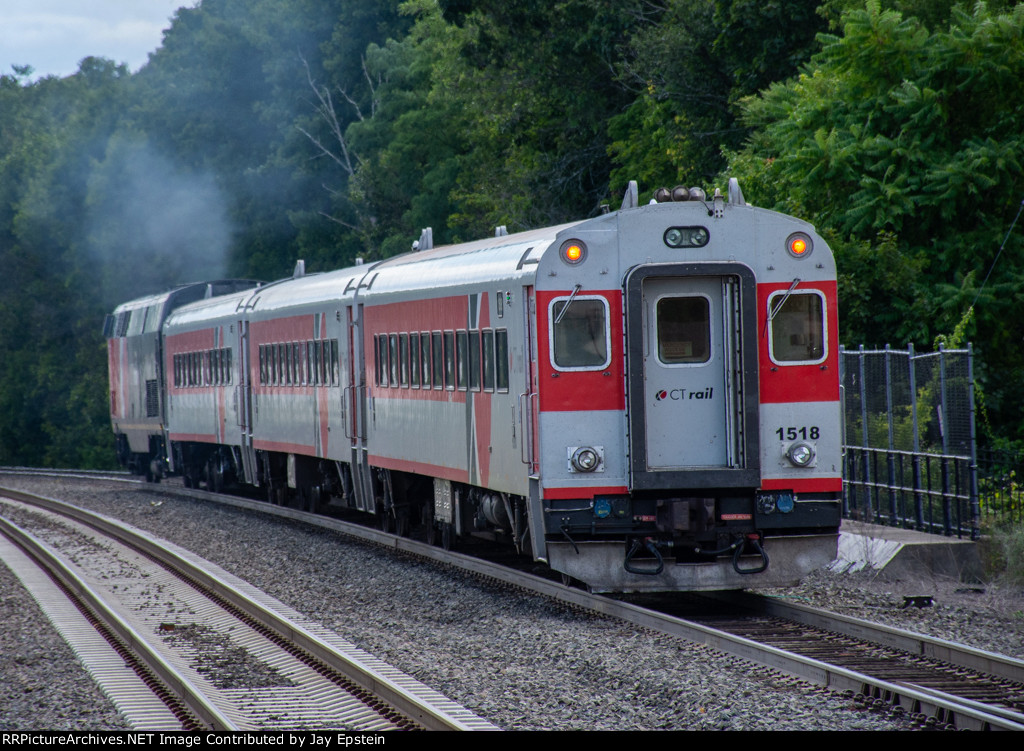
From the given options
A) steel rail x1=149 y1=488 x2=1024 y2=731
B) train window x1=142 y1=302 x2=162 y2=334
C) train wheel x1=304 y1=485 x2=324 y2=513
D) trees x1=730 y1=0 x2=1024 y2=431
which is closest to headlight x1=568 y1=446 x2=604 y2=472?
steel rail x1=149 y1=488 x2=1024 y2=731

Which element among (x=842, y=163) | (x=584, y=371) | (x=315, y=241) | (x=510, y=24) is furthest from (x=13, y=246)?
(x=584, y=371)

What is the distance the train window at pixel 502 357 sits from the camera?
1264 cm

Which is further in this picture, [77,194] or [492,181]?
[77,194]

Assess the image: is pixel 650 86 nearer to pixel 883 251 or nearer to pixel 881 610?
pixel 883 251

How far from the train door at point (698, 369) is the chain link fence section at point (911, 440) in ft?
11.8

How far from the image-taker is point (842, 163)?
68.4ft

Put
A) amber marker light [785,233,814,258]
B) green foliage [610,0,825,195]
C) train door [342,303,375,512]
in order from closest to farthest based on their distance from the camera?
amber marker light [785,233,814,258] → train door [342,303,375,512] → green foliage [610,0,825,195]

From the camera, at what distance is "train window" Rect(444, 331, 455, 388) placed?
47.2 ft

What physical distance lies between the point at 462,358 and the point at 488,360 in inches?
35.1

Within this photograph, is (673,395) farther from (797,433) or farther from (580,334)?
(797,433)

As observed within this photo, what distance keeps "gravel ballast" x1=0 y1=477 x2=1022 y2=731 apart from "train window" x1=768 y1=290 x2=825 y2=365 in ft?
6.69

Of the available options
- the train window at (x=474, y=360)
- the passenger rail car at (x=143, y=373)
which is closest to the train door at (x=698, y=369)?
the train window at (x=474, y=360)

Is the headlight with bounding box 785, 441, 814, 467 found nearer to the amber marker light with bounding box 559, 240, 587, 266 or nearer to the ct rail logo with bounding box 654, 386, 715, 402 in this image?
the ct rail logo with bounding box 654, 386, 715, 402

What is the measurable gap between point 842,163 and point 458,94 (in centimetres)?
2086
